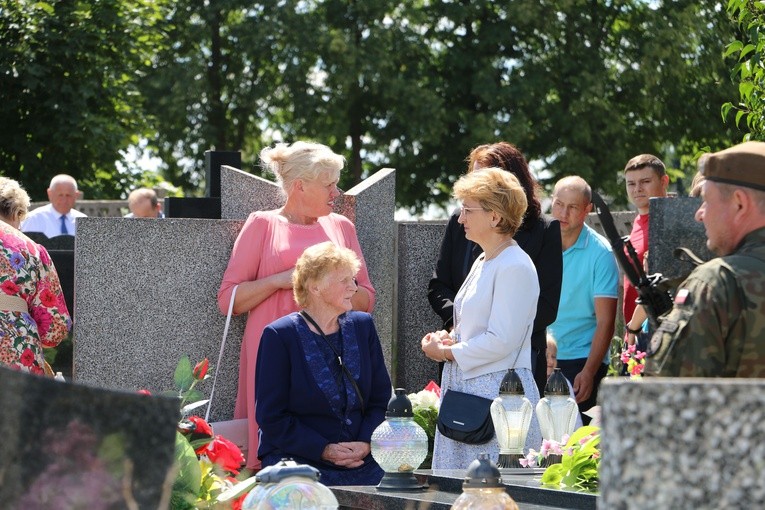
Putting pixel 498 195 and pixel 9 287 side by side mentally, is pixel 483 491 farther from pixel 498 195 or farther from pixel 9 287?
pixel 9 287

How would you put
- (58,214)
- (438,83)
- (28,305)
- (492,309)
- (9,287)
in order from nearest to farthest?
(492,309)
(9,287)
(28,305)
(58,214)
(438,83)

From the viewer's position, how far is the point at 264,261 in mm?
6660

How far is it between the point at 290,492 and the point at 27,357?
3.83 meters

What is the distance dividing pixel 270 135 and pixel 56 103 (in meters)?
10.8

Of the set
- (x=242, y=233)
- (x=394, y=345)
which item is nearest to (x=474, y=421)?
(x=242, y=233)

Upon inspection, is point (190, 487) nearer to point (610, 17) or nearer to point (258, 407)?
point (258, 407)

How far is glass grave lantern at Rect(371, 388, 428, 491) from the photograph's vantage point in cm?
457

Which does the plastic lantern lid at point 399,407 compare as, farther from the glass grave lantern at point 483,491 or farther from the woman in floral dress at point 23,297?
the woman in floral dress at point 23,297

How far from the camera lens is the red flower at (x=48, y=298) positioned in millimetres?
6598

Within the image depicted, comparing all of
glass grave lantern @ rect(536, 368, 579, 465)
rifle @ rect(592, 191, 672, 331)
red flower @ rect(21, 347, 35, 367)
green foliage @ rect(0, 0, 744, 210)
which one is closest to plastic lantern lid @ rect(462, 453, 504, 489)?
rifle @ rect(592, 191, 672, 331)

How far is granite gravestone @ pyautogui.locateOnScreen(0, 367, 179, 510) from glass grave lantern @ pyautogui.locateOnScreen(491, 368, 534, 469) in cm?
293

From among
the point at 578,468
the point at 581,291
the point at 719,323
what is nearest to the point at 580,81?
the point at 581,291

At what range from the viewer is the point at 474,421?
523 centimetres

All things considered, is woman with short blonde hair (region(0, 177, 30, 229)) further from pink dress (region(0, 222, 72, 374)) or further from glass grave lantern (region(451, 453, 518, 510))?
glass grave lantern (region(451, 453, 518, 510))
